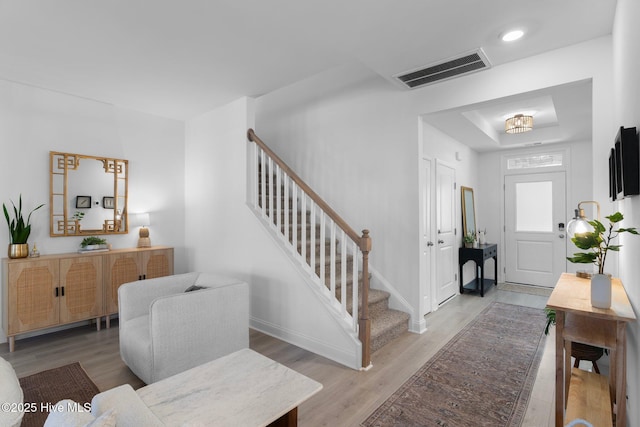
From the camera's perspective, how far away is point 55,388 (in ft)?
7.52

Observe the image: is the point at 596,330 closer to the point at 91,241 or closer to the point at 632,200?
the point at 632,200

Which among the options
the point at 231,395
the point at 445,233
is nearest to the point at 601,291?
the point at 231,395

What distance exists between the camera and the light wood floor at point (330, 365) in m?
2.21

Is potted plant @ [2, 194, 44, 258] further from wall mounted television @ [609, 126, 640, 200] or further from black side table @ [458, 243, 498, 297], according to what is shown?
black side table @ [458, 243, 498, 297]

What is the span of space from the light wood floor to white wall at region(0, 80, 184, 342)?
0.74 meters

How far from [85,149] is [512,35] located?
4.63 metres

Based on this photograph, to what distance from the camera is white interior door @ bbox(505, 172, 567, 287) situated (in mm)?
5438

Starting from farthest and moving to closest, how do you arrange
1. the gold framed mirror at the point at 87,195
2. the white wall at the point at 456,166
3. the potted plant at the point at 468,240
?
the potted plant at the point at 468,240 → the white wall at the point at 456,166 → the gold framed mirror at the point at 87,195

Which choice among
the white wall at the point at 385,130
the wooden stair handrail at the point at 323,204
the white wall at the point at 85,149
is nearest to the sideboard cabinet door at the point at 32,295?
the white wall at the point at 85,149

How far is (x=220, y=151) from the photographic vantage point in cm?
432

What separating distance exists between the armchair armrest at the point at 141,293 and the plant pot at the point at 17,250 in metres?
1.38

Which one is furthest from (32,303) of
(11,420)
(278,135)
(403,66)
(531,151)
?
(531,151)

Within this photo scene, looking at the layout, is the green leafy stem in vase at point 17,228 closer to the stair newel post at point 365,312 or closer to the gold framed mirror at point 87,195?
the gold framed mirror at point 87,195

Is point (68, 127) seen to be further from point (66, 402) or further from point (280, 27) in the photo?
point (66, 402)
